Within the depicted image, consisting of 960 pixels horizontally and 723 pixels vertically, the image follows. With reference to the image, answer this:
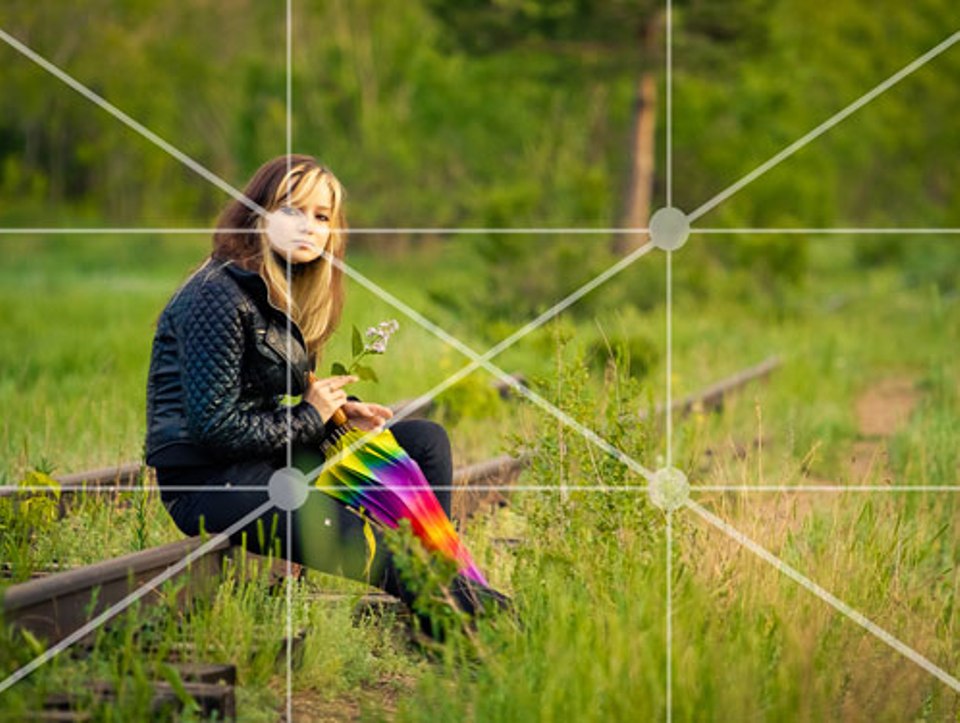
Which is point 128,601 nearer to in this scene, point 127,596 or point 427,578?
point 127,596

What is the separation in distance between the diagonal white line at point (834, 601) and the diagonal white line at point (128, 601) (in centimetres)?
147

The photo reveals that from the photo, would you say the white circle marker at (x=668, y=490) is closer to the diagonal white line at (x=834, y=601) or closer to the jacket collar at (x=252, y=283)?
the diagonal white line at (x=834, y=601)

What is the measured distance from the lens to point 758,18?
22.8 meters

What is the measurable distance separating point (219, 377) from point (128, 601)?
65 centimetres

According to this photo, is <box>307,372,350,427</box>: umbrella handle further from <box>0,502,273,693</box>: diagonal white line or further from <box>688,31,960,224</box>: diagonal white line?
<box>688,31,960,224</box>: diagonal white line

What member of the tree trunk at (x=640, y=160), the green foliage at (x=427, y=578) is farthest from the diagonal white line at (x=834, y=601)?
the tree trunk at (x=640, y=160)

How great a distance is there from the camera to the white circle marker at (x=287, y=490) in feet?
16.1

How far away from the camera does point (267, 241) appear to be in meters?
5.02

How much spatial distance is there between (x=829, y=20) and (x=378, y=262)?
16.1 m

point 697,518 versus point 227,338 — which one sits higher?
point 227,338

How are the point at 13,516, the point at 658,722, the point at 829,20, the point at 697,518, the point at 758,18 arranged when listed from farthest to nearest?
the point at 829,20 → the point at 758,18 → the point at 697,518 → the point at 13,516 → the point at 658,722

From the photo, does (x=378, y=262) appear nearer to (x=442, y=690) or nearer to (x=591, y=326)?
(x=591, y=326)

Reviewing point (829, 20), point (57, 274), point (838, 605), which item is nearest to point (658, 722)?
point (838, 605)

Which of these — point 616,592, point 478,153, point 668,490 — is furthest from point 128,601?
point 478,153
